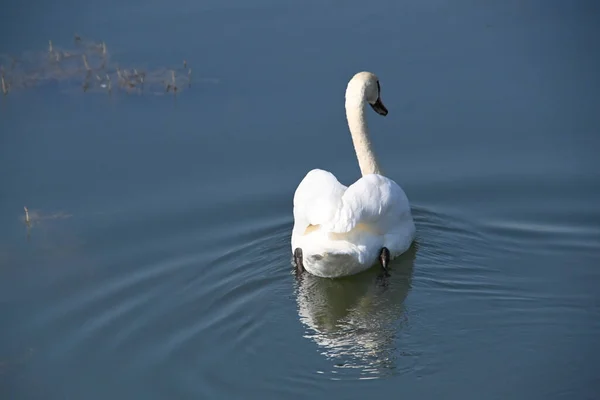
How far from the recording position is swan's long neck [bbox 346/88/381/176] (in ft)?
34.9

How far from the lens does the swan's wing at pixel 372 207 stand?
29.3 feet

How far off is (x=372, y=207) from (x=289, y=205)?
1.62 m

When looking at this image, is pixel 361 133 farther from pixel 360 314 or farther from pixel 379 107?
pixel 360 314

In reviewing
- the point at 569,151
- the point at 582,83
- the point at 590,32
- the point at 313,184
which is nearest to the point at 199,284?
the point at 313,184

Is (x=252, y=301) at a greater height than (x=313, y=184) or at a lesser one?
lesser

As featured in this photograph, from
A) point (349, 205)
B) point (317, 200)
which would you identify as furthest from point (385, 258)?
point (317, 200)

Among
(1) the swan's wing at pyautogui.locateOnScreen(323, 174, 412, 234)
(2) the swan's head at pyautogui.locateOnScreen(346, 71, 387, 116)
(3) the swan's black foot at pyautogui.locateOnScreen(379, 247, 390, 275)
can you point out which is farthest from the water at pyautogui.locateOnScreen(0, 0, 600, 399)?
(2) the swan's head at pyautogui.locateOnScreen(346, 71, 387, 116)

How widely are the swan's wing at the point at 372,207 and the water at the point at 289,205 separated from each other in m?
0.41

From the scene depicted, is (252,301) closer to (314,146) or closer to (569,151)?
(314,146)

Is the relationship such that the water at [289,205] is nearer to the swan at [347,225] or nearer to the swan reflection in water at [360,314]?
the swan reflection in water at [360,314]

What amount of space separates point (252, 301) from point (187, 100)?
13.8 ft

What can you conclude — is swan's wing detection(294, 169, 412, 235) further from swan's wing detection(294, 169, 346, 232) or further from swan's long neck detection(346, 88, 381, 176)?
swan's long neck detection(346, 88, 381, 176)

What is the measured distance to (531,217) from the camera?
10.3m

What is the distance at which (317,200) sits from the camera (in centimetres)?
918
